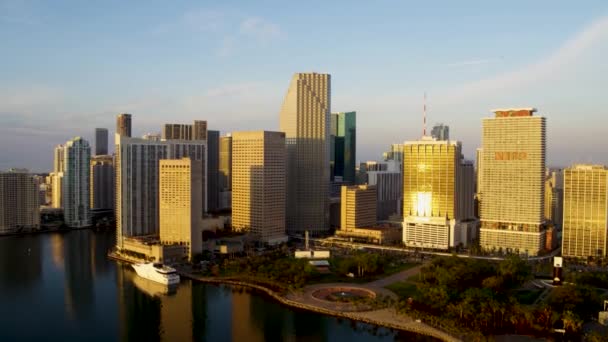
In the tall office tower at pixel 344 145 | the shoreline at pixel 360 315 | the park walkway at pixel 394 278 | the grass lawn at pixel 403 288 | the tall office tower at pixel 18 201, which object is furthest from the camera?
the tall office tower at pixel 344 145

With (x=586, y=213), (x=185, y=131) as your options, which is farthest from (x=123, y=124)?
(x=586, y=213)

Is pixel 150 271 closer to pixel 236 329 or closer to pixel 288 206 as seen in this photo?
pixel 236 329

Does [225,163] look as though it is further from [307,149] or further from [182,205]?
[182,205]

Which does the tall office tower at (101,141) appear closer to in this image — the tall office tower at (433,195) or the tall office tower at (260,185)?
the tall office tower at (260,185)

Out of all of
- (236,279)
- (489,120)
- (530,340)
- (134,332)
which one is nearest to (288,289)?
(236,279)

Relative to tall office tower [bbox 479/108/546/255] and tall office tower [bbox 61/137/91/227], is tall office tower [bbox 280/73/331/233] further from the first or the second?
tall office tower [bbox 61/137/91/227]

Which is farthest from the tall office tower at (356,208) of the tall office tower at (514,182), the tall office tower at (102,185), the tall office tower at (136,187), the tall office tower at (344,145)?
the tall office tower at (102,185)
